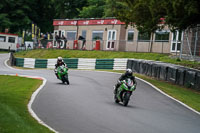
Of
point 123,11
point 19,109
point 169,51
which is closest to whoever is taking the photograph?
point 19,109

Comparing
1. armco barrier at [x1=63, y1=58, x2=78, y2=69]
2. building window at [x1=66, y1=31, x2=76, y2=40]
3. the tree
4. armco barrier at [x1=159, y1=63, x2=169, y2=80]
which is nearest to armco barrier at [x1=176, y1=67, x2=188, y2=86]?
armco barrier at [x1=159, y1=63, x2=169, y2=80]

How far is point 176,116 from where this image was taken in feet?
45.0

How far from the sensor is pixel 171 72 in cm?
2527

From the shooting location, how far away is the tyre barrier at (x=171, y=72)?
74.9 ft

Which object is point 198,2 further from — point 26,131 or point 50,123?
point 26,131

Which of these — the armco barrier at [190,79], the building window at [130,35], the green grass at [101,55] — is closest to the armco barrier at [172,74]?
the armco barrier at [190,79]

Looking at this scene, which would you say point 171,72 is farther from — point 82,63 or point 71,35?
point 71,35

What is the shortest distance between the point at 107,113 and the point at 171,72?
13269 mm

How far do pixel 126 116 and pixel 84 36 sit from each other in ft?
122

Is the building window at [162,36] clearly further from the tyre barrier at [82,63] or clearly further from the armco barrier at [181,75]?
the armco barrier at [181,75]

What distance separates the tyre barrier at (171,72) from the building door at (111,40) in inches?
471

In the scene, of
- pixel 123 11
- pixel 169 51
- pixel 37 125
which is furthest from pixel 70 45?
pixel 37 125

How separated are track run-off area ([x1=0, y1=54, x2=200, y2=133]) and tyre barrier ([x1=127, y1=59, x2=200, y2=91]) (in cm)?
490

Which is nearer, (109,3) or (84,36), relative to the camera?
(84,36)
